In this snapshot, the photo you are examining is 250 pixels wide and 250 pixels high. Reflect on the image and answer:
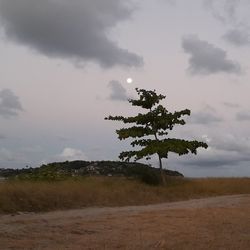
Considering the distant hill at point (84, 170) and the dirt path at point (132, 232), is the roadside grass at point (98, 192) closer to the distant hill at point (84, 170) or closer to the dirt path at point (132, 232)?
the distant hill at point (84, 170)

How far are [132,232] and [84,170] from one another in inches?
1422

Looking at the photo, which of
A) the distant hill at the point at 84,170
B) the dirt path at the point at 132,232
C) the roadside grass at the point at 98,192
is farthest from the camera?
the distant hill at the point at 84,170

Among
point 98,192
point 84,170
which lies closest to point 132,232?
point 98,192

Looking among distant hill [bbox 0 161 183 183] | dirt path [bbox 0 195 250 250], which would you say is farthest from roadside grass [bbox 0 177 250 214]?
dirt path [bbox 0 195 250 250]

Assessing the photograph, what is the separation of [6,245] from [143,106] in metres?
27.4

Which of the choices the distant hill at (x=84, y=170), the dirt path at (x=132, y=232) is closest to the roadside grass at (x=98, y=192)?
the distant hill at (x=84, y=170)

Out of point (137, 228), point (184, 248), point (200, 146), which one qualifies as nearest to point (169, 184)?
point (200, 146)

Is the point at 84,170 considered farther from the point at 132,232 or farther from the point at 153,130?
the point at 132,232

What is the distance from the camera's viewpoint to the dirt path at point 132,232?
13195 millimetres

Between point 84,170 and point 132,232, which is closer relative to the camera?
point 132,232

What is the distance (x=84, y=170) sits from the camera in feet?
169

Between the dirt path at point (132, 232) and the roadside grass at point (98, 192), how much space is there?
2275mm

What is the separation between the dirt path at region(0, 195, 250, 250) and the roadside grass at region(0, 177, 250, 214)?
2.28 m

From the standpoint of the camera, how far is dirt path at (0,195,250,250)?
43.3 ft
